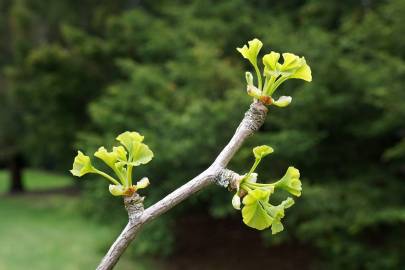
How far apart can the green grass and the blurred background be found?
10.0 metres

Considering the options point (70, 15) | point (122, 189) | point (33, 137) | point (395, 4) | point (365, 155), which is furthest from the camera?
point (33, 137)

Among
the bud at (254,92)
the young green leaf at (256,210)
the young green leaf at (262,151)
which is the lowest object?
the young green leaf at (256,210)

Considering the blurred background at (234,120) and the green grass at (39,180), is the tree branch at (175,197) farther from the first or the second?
the green grass at (39,180)

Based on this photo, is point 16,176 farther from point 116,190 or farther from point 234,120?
point 116,190

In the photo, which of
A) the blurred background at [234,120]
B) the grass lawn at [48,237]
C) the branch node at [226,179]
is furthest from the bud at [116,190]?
the grass lawn at [48,237]

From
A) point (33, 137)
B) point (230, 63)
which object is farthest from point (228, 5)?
point (33, 137)

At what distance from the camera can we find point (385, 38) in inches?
198

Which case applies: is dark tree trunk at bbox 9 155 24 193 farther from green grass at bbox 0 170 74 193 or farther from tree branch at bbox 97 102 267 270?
tree branch at bbox 97 102 267 270

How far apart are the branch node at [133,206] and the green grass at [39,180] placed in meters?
→ 18.0

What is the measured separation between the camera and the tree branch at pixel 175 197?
55cm

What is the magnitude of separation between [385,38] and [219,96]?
1794 mm

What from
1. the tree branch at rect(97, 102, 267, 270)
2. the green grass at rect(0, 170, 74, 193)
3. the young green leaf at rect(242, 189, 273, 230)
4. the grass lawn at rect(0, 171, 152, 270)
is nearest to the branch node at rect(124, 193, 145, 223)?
the tree branch at rect(97, 102, 267, 270)

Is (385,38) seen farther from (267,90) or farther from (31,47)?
(31,47)

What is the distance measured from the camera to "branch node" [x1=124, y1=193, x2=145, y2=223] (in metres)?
0.57
